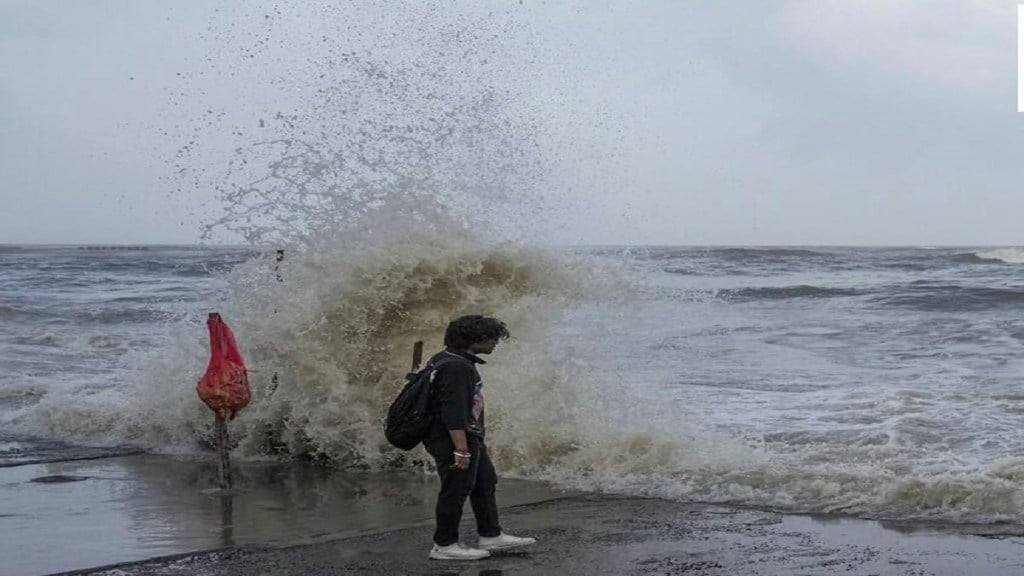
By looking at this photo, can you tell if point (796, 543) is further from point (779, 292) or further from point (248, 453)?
point (779, 292)

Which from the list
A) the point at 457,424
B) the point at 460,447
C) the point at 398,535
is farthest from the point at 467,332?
the point at 398,535

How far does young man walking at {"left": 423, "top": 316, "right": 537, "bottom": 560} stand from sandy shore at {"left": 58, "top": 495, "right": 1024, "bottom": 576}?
0.56 ft

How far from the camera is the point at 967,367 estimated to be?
14.9m

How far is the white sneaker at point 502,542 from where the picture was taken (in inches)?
252

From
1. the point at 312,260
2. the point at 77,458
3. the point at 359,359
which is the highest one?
the point at 312,260

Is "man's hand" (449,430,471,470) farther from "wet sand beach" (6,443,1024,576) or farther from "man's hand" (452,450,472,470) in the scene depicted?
"wet sand beach" (6,443,1024,576)

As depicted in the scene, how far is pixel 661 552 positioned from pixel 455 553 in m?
1.10

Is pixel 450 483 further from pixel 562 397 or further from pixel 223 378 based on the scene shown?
pixel 562 397

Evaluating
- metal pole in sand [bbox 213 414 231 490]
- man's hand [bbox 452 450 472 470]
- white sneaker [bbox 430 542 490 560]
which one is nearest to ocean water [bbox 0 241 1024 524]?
metal pole in sand [bbox 213 414 231 490]

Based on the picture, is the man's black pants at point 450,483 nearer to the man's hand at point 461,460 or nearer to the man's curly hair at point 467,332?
the man's hand at point 461,460

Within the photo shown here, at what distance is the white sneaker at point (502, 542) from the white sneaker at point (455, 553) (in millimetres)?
119

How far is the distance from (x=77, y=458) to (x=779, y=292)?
23.5 metres

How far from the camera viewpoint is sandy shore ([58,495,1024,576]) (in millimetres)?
5953

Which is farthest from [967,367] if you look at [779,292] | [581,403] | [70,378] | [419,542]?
[779,292]
